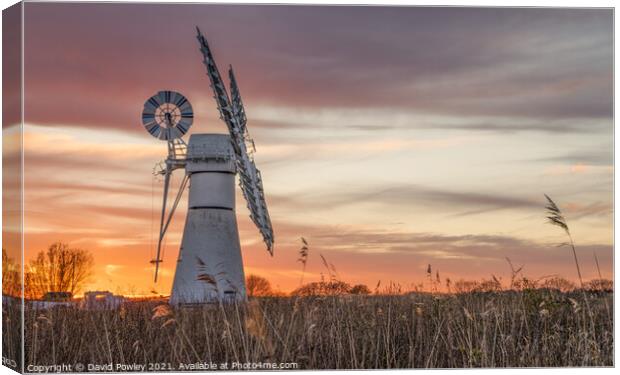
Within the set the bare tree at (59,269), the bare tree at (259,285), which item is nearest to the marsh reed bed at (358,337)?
the bare tree at (59,269)

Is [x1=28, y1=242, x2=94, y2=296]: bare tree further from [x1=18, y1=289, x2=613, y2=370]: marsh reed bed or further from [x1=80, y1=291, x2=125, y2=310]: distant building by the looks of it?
[x1=18, y1=289, x2=613, y2=370]: marsh reed bed

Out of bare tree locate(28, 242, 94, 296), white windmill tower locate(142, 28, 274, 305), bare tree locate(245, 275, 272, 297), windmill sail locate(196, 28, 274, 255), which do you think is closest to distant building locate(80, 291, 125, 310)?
bare tree locate(28, 242, 94, 296)

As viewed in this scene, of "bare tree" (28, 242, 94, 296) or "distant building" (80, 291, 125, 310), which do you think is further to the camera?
"bare tree" (28, 242, 94, 296)

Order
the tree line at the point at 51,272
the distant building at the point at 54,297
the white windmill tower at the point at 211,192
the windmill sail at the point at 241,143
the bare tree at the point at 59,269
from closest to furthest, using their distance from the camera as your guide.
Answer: the tree line at the point at 51,272
the distant building at the point at 54,297
the bare tree at the point at 59,269
the windmill sail at the point at 241,143
the white windmill tower at the point at 211,192

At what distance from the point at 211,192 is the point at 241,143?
14.0ft

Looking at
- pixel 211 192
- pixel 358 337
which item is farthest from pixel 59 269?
pixel 211 192

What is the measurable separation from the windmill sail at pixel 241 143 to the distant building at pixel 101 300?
418cm

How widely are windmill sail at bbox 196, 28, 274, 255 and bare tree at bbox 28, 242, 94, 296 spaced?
4048mm

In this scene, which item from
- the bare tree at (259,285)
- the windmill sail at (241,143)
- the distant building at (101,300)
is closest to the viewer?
the distant building at (101,300)

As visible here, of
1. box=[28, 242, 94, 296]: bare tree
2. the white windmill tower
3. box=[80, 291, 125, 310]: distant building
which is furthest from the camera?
the white windmill tower

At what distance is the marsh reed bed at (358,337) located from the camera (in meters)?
15.1

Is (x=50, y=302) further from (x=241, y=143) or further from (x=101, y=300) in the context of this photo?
(x=241, y=143)

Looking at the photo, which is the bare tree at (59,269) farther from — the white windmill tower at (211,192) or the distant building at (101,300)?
the white windmill tower at (211,192)

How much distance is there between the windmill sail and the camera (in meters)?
21.8
